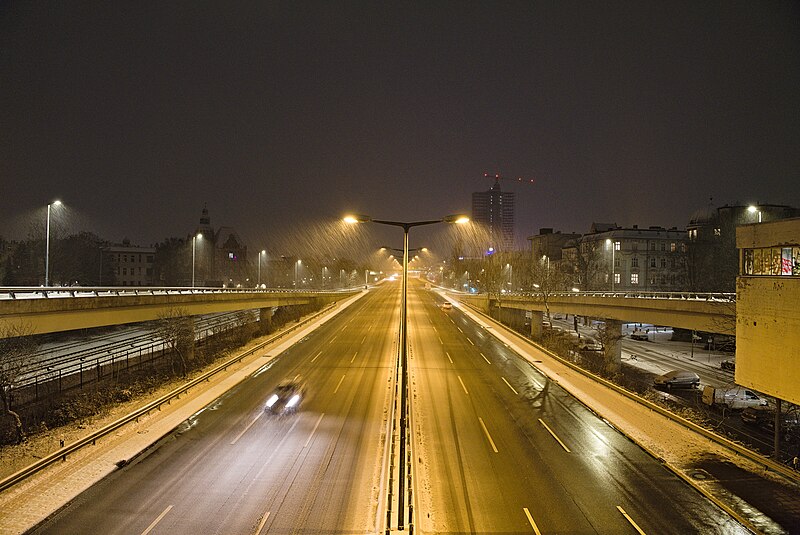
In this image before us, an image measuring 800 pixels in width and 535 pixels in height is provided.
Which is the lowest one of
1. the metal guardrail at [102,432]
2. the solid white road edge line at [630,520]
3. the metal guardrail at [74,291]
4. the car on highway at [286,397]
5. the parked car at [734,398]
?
the parked car at [734,398]

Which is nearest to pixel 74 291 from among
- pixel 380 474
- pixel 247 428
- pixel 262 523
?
pixel 247 428

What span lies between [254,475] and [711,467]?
14735mm

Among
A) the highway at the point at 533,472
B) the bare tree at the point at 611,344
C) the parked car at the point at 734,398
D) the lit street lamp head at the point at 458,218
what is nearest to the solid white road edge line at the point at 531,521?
the highway at the point at 533,472

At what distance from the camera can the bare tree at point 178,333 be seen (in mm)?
32406

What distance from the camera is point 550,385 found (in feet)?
93.4

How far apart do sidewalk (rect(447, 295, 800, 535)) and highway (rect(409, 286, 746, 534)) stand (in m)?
0.52

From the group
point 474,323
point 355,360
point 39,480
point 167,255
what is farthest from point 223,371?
point 167,255

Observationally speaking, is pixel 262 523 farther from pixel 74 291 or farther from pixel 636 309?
pixel 636 309

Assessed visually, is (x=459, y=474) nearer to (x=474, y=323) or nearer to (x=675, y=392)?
(x=675, y=392)

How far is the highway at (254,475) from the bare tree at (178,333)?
930 centimetres

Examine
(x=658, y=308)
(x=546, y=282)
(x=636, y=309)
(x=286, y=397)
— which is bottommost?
(x=286, y=397)

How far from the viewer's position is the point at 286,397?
24609 millimetres

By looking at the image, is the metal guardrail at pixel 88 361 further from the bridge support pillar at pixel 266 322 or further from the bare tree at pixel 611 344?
the bare tree at pixel 611 344

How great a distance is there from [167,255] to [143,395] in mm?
88191
